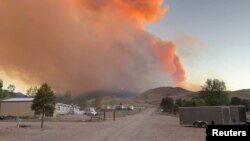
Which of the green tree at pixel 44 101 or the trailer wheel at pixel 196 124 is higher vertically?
the green tree at pixel 44 101

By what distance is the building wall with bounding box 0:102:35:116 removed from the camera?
91.2 m

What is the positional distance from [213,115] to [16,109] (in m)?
68.5

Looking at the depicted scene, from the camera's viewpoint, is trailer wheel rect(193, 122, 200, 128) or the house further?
the house

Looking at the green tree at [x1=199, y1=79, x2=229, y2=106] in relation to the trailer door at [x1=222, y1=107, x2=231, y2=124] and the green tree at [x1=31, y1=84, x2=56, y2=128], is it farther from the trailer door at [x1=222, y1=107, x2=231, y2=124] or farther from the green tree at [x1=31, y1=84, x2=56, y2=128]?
the green tree at [x1=31, y1=84, x2=56, y2=128]

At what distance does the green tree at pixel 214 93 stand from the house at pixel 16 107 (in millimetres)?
58759

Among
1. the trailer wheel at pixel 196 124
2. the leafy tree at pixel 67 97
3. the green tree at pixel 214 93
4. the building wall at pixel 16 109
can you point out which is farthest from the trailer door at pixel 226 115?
the leafy tree at pixel 67 97

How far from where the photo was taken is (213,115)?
50656 mm

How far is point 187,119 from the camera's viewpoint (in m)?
54.2

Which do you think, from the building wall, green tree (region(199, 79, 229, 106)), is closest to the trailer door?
green tree (region(199, 79, 229, 106))

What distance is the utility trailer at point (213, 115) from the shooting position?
4759 cm

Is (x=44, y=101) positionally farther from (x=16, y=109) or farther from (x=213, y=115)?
(x=16, y=109)

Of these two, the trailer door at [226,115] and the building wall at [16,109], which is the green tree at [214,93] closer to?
the trailer door at [226,115]

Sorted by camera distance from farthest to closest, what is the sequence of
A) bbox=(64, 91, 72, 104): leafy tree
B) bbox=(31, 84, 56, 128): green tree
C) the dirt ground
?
1. bbox=(64, 91, 72, 104): leafy tree
2. bbox=(31, 84, 56, 128): green tree
3. the dirt ground

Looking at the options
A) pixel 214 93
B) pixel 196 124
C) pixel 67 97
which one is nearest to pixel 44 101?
pixel 196 124
